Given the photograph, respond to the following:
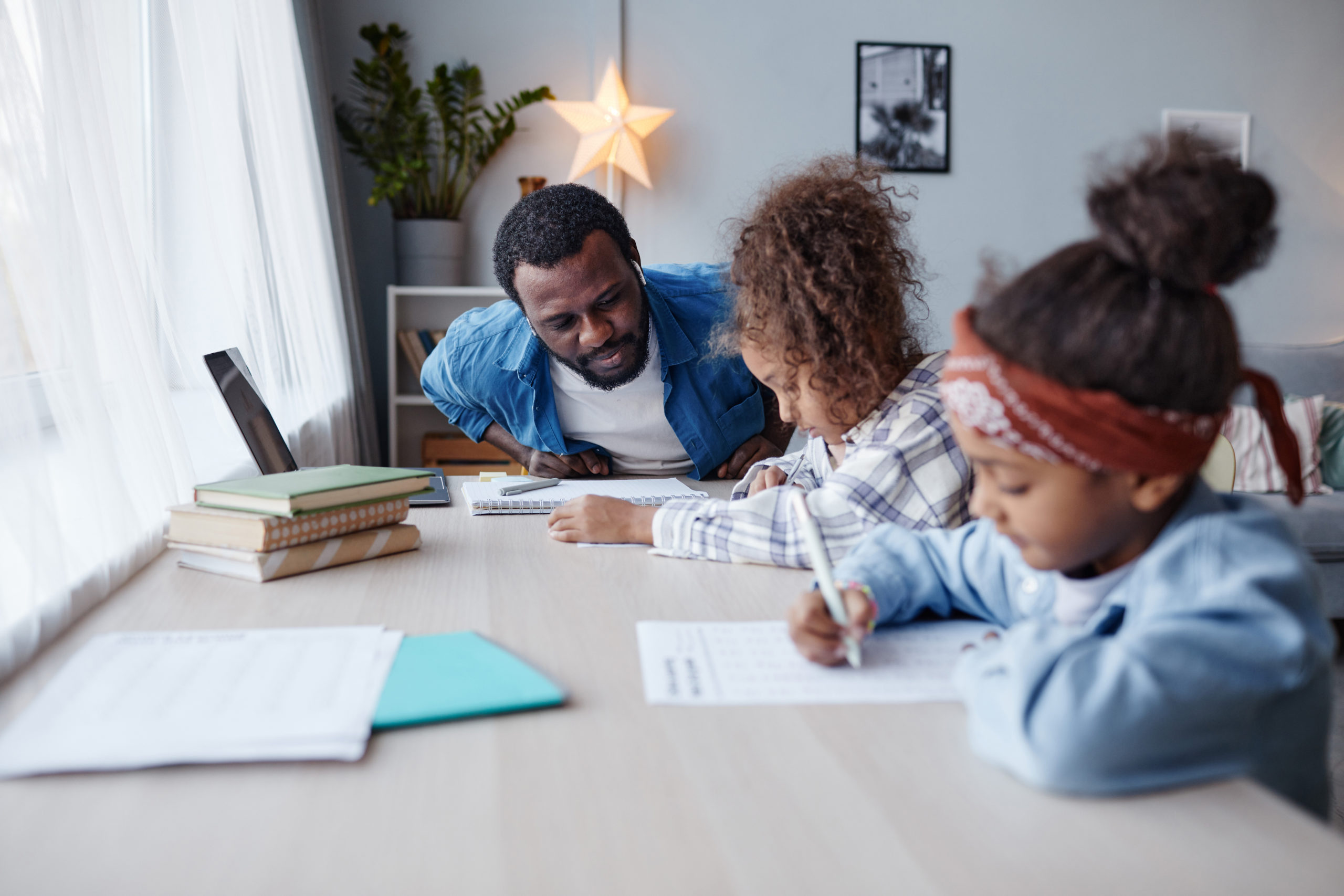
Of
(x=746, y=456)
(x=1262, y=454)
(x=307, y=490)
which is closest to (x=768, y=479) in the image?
(x=746, y=456)

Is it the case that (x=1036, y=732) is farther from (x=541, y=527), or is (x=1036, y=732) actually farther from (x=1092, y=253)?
(x=541, y=527)

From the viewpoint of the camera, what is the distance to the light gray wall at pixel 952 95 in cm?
361

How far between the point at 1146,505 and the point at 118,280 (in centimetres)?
113

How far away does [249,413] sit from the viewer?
1349 mm

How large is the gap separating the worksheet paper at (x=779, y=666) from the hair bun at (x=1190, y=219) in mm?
338

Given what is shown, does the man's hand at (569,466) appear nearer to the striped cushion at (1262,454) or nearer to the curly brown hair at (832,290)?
the curly brown hair at (832,290)

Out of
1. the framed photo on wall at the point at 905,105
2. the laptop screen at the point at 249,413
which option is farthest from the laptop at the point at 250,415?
the framed photo on wall at the point at 905,105

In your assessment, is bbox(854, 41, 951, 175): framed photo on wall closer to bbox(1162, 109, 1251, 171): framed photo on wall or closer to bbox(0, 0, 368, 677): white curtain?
bbox(1162, 109, 1251, 171): framed photo on wall

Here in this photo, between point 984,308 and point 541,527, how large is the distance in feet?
2.59

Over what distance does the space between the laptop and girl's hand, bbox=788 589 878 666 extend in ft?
2.12

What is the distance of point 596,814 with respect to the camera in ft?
1.77

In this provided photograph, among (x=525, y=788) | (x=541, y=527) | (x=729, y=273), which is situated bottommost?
(x=541, y=527)

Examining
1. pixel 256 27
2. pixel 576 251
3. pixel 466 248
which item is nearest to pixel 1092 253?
pixel 576 251

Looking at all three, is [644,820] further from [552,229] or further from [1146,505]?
[552,229]
